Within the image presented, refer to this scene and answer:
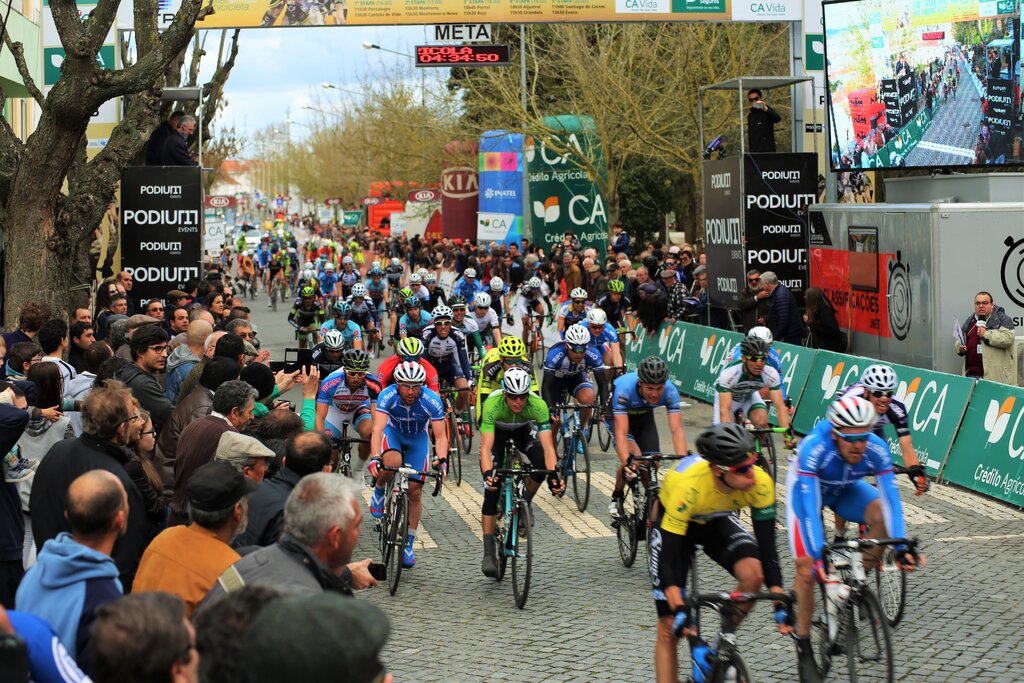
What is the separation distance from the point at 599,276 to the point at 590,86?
10794mm

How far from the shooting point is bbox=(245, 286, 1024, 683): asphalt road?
27.4 feet

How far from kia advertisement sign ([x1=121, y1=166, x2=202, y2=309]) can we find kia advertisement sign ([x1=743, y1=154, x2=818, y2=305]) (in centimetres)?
867

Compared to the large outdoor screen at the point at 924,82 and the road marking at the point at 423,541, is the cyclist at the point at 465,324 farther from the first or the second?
the large outdoor screen at the point at 924,82

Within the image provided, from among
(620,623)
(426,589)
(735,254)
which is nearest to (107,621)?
(620,623)

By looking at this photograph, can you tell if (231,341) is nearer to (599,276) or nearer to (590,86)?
(599,276)

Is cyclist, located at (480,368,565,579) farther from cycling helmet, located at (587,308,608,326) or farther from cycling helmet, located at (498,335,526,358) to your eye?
cycling helmet, located at (587,308,608,326)

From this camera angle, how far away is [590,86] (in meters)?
34.6

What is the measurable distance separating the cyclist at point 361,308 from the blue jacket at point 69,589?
65.5 ft

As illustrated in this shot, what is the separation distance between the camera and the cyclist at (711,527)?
6742mm

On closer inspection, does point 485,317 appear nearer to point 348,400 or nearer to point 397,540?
point 348,400

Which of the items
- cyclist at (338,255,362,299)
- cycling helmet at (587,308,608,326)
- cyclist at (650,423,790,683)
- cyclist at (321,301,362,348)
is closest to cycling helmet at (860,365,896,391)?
cyclist at (650,423,790,683)

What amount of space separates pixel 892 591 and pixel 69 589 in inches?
234

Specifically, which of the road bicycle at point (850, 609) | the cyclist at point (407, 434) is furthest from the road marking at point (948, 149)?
the road bicycle at point (850, 609)

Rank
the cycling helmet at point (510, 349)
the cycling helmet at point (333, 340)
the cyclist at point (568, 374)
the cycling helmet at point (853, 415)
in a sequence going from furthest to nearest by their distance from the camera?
1. the cyclist at point (568, 374)
2. the cycling helmet at point (333, 340)
3. the cycling helmet at point (510, 349)
4. the cycling helmet at point (853, 415)
